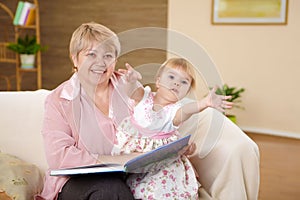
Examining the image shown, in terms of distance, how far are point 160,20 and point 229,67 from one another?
92 cm

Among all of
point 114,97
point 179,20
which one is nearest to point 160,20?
point 179,20

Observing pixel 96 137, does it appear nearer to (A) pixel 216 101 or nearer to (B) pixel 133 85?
(B) pixel 133 85

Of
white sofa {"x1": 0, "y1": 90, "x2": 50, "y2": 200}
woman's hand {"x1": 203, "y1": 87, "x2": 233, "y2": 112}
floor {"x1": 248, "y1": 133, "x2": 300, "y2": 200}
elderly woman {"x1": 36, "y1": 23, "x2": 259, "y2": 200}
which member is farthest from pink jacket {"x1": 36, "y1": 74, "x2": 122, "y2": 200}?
floor {"x1": 248, "y1": 133, "x2": 300, "y2": 200}

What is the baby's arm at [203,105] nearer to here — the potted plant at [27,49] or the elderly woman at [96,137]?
the elderly woman at [96,137]

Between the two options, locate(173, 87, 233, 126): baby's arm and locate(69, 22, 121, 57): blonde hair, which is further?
locate(69, 22, 121, 57): blonde hair

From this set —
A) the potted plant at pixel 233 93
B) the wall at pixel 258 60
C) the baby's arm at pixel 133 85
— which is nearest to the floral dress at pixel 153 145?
the baby's arm at pixel 133 85

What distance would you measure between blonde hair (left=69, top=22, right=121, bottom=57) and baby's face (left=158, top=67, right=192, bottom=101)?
21cm

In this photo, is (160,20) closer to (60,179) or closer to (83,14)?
(83,14)

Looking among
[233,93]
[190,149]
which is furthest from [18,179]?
[233,93]

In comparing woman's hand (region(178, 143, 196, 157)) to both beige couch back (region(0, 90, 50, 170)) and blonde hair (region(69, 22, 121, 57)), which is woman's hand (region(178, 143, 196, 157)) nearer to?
blonde hair (region(69, 22, 121, 57))

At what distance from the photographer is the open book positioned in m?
1.39

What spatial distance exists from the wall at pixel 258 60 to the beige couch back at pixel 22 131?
2.93 metres

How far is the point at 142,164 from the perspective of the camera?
4.71 feet

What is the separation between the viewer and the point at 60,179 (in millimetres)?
1612
